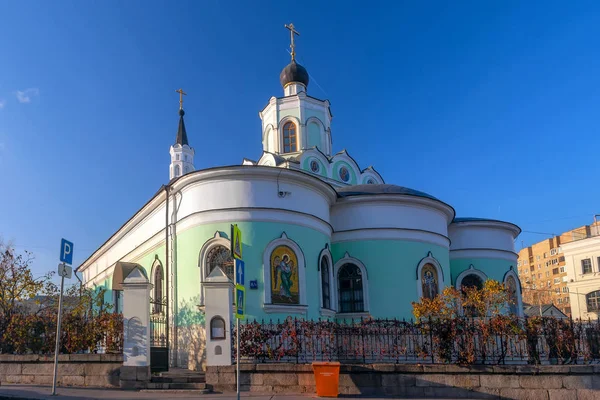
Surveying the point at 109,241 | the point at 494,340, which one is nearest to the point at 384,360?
the point at 494,340

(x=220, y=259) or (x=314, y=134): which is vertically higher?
(x=314, y=134)

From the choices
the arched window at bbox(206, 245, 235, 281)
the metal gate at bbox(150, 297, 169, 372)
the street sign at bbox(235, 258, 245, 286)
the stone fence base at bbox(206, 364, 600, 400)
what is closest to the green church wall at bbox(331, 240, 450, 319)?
the arched window at bbox(206, 245, 235, 281)

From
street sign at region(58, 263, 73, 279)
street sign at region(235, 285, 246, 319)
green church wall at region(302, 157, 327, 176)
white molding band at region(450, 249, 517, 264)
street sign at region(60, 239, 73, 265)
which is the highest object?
green church wall at region(302, 157, 327, 176)

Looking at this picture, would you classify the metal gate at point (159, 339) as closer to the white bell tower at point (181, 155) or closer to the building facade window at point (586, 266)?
the white bell tower at point (181, 155)

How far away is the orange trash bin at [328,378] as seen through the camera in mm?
11406

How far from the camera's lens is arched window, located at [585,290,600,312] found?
132 ft

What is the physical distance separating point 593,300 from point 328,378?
3569 cm

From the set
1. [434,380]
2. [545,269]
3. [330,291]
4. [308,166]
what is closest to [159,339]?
[330,291]

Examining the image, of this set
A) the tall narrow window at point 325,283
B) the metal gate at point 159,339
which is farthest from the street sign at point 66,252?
the tall narrow window at point 325,283

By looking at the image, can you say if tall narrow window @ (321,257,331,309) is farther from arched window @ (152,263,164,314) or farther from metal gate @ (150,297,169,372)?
arched window @ (152,263,164,314)

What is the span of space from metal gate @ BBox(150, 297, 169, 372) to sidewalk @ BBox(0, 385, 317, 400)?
2132mm

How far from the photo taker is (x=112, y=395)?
11.7m

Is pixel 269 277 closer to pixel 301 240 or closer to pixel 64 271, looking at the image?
pixel 301 240

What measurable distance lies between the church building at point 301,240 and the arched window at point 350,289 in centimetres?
3
